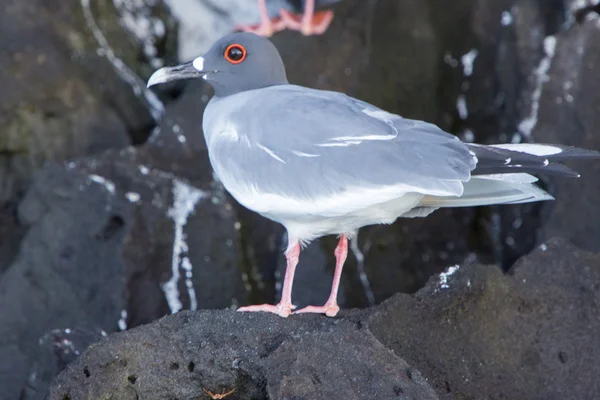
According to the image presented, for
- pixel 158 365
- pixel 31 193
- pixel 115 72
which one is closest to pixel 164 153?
pixel 31 193

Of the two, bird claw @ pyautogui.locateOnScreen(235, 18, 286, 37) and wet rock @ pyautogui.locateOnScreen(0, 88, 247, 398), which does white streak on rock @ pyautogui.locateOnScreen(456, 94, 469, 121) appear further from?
wet rock @ pyautogui.locateOnScreen(0, 88, 247, 398)

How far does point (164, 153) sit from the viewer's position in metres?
5.59

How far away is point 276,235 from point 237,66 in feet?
5.72

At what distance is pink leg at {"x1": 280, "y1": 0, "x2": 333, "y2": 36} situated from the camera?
6.35 metres

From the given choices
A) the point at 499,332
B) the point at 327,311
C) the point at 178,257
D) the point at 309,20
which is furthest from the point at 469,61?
the point at 327,311

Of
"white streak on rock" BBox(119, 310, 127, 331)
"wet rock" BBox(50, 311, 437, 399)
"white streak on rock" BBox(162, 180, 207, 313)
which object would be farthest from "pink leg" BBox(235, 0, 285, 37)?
"wet rock" BBox(50, 311, 437, 399)

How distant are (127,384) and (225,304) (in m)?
1.93

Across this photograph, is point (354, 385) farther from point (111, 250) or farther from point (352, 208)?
point (111, 250)

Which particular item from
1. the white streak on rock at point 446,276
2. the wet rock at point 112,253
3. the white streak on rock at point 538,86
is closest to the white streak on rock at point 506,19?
the white streak on rock at point 538,86

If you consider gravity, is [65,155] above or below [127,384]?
below

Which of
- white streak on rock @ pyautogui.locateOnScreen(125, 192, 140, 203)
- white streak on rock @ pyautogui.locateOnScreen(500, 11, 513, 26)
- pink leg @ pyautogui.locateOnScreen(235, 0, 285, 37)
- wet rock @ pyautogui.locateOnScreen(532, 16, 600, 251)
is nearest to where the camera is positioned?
white streak on rock @ pyautogui.locateOnScreen(125, 192, 140, 203)

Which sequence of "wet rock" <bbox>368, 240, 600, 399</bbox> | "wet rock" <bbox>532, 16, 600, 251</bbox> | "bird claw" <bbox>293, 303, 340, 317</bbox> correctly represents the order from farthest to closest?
"wet rock" <bbox>532, 16, 600, 251</bbox>
"bird claw" <bbox>293, 303, 340, 317</bbox>
"wet rock" <bbox>368, 240, 600, 399</bbox>

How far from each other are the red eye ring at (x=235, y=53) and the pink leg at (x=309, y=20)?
2.00 meters

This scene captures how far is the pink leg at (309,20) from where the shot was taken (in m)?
6.35
